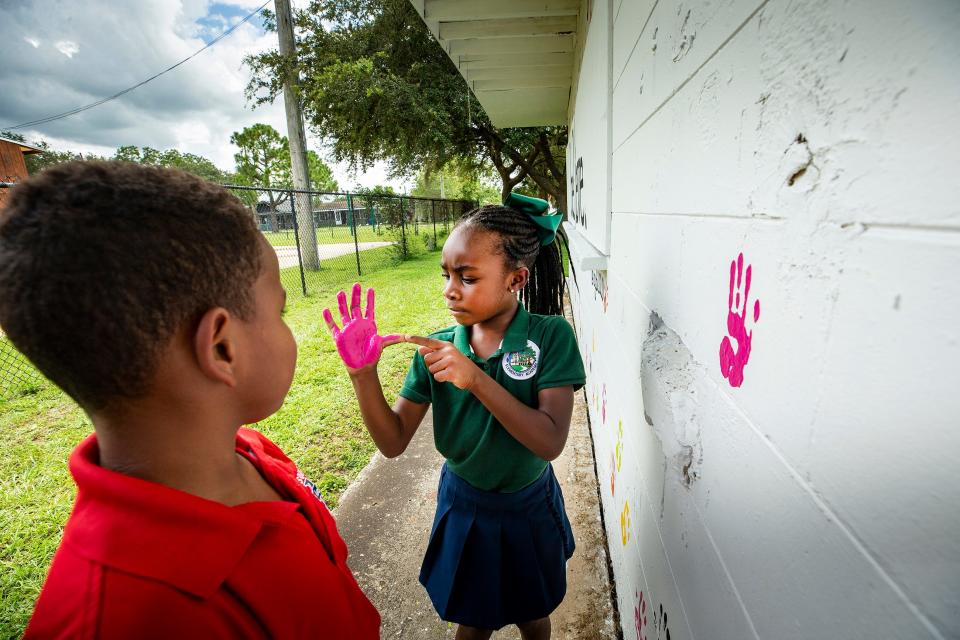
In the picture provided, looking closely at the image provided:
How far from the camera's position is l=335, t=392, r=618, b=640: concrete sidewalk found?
2.03 m

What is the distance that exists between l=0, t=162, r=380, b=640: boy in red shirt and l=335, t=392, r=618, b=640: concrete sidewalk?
1351 millimetres

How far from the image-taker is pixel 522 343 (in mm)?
1507

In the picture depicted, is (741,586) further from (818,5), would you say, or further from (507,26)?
(507,26)

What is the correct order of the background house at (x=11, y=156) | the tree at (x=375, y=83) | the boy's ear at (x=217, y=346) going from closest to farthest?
the boy's ear at (x=217, y=346) → the tree at (x=375, y=83) → the background house at (x=11, y=156)

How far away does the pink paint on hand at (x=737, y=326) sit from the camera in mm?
660

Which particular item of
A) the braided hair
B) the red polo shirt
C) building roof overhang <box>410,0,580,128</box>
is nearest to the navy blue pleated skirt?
the red polo shirt

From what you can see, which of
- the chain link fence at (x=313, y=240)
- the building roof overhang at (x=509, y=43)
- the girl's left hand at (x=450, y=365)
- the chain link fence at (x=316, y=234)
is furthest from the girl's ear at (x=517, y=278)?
the chain link fence at (x=316, y=234)

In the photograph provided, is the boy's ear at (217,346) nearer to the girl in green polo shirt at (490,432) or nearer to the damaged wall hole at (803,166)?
the girl in green polo shirt at (490,432)

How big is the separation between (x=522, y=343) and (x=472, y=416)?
11.1 inches

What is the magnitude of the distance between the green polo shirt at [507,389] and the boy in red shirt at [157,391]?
0.63 metres

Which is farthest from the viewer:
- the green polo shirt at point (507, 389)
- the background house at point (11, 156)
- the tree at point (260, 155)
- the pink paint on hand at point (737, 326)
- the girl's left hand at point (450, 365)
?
the tree at point (260, 155)

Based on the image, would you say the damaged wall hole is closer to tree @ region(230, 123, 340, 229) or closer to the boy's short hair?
the boy's short hair

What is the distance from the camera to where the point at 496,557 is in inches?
60.6

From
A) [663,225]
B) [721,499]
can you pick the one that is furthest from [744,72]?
[721,499]
